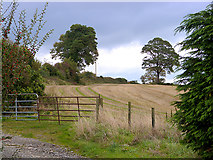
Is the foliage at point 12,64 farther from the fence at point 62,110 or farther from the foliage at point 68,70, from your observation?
the foliage at point 68,70

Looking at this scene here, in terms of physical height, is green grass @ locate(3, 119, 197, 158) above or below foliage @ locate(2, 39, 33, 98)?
below

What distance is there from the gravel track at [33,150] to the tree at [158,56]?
41409mm

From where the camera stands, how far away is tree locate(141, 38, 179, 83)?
48031 mm

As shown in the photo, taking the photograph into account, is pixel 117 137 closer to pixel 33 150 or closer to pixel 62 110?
pixel 33 150

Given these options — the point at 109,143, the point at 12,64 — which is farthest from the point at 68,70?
the point at 12,64

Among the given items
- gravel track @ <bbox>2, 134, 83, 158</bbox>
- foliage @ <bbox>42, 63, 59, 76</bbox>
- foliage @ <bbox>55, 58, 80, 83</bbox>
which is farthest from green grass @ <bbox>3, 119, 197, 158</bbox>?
foliage @ <bbox>55, 58, 80, 83</bbox>

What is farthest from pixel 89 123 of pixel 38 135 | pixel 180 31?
pixel 180 31

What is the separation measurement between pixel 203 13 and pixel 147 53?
44.9m

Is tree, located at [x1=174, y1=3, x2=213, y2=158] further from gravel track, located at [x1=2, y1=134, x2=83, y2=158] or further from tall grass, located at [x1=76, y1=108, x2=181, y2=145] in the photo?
gravel track, located at [x1=2, y1=134, x2=83, y2=158]

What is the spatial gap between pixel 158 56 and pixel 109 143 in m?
42.4

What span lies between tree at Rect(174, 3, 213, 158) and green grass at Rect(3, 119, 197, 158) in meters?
1.40

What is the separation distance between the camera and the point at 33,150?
27.8 ft

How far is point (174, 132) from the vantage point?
32.0 ft

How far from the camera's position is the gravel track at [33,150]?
777cm
